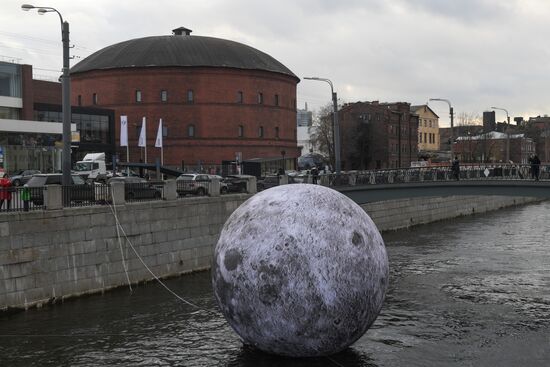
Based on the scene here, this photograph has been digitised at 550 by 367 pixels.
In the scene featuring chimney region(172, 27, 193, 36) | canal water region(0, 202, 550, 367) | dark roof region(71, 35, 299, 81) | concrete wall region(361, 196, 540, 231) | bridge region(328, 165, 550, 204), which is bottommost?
canal water region(0, 202, 550, 367)

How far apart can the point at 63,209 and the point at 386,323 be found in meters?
11.6

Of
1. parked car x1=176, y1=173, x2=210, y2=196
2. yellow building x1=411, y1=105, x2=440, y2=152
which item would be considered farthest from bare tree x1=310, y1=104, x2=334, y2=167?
parked car x1=176, y1=173, x2=210, y2=196

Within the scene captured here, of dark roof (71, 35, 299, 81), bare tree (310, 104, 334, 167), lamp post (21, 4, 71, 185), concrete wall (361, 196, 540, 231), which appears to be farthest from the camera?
bare tree (310, 104, 334, 167)

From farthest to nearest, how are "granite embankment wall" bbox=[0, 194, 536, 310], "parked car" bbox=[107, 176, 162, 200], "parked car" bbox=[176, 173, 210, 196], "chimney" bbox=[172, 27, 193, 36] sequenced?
"chimney" bbox=[172, 27, 193, 36] → "parked car" bbox=[176, 173, 210, 196] → "parked car" bbox=[107, 176, 162, 200] → "granite embankment wall" bbox=[0, 194, 536, 310]

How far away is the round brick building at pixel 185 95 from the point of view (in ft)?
244

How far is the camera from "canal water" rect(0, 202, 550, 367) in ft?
49.6

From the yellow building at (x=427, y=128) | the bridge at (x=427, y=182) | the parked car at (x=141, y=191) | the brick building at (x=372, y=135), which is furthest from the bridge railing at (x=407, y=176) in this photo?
the yellow building at (x=427, y=128)

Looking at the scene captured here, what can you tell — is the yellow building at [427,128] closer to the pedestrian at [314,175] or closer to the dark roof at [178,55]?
the dark roof at [178,55]

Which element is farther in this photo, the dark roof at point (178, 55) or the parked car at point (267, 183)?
the dark roof at point (178, 55)

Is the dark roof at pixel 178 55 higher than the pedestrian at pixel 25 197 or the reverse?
higher

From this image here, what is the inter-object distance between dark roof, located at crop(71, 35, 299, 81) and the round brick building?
0.12 meters

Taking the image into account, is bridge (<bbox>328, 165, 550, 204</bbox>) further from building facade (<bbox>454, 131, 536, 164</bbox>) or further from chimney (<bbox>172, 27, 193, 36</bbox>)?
building facade (<bbox>454, 131, 536, 164</bbox>)

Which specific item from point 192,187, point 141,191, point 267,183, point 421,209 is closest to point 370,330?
point 141,191

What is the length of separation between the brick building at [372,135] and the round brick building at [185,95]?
1997cm
